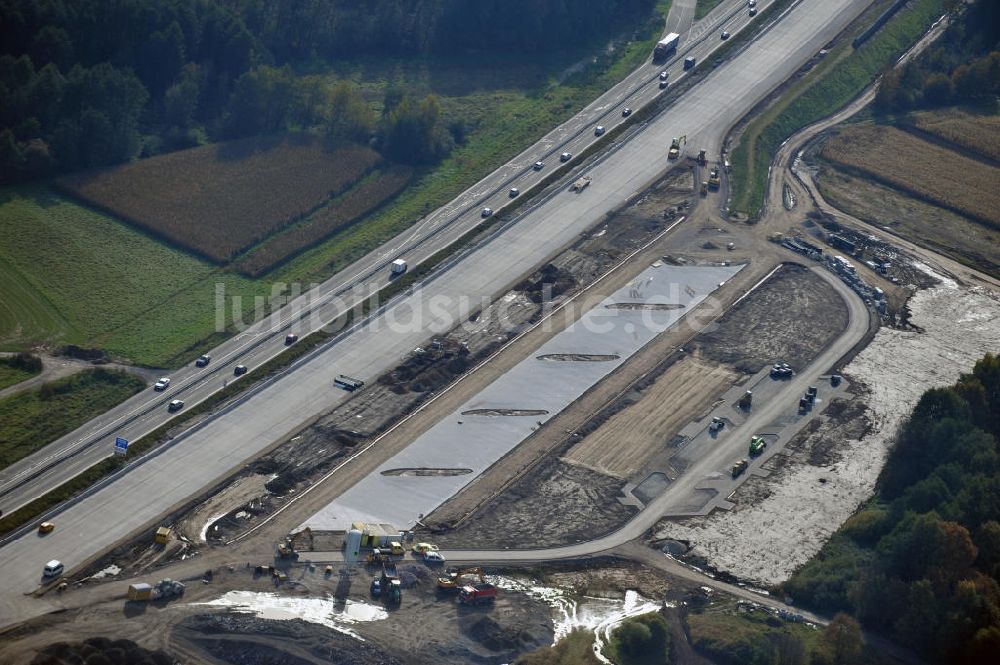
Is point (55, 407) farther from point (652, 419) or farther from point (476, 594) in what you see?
point (652, 419)

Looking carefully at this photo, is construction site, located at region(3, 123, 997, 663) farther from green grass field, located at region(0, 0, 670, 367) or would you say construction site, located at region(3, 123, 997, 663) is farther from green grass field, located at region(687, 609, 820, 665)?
green grass field, located at region(0, 0, 670, 367)

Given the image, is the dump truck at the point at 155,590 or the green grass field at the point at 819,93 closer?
the dump truck at the point at 155,590

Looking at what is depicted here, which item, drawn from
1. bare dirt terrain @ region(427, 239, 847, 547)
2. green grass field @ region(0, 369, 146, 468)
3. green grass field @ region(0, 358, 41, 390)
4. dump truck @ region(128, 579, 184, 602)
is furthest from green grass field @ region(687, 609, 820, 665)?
green grass field @ region(0, 358, 41, 390)

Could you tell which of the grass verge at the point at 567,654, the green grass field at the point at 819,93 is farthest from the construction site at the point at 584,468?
the green grass field at the point at 819,93

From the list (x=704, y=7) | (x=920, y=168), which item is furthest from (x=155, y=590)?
(x=704, y=7)

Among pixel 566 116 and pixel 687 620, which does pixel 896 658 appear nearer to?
pixel 687 620

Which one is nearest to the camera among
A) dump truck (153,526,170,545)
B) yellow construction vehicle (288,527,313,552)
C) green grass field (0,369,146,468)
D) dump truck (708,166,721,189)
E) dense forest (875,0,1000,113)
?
dump truck (153,526,170,545)

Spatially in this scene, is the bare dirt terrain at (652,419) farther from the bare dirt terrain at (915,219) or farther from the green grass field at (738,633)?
the bare dirt terrain at (915,219)
